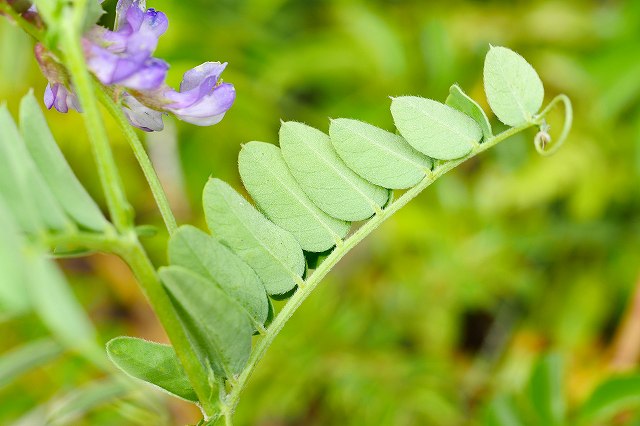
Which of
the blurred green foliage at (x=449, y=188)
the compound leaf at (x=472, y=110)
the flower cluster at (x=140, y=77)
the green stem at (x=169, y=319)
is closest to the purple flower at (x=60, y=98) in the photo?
the flower cluster at (x=140, y=77)

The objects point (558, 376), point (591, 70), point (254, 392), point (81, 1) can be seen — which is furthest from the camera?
point (591, 70)

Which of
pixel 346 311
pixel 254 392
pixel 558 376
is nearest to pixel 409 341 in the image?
pixel 346 311

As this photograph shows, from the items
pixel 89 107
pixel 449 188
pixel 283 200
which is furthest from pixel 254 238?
pixel 449 188

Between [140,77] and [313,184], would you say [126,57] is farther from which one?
[313,184]

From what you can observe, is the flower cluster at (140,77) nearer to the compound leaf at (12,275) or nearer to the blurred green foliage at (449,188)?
the compound leaf at (12,275)

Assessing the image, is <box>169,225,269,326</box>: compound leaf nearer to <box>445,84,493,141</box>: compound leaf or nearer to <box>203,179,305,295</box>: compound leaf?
<box>203,179,305,295</box>: compound leaf

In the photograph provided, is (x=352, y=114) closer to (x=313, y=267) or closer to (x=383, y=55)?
(x=383, y=55)

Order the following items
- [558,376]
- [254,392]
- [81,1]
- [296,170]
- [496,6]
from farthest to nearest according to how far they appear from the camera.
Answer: [496,6]
[254,392]
[558,376]
[296,170]
[81,1]
